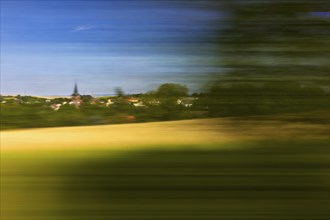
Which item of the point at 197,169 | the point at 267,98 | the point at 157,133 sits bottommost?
the point at 197,169

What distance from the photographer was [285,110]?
7.27 ft

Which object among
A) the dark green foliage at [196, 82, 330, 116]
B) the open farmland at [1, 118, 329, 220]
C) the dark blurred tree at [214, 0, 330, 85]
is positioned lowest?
the open farmland at [1, 118, 329, 220]

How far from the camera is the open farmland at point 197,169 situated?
225 centimetres

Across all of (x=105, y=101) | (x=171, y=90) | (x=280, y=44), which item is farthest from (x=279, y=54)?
(x=105, y=101)

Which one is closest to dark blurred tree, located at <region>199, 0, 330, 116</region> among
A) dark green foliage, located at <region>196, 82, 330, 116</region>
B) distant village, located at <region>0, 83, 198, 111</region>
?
dark green foliage, located at <region>196, 82, 330, 116</region>

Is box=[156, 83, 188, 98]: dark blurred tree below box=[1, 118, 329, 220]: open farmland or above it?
above

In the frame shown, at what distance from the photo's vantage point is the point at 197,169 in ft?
7.61

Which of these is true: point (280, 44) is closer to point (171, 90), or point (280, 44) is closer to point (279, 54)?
point (279, 54)

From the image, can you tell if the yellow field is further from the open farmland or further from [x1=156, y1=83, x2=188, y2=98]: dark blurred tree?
[x1=156, y1=83, x2=188, y2=98]: dark blurred tree

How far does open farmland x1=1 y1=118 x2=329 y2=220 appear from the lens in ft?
7.38

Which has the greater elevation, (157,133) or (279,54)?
(279,54)

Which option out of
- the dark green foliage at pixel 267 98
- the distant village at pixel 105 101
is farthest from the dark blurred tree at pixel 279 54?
the distant village at pixel 105 101

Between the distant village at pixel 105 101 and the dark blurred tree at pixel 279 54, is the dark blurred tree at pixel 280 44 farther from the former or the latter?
the distant village at pixel 105 101

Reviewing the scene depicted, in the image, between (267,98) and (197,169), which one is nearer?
(267,98)
